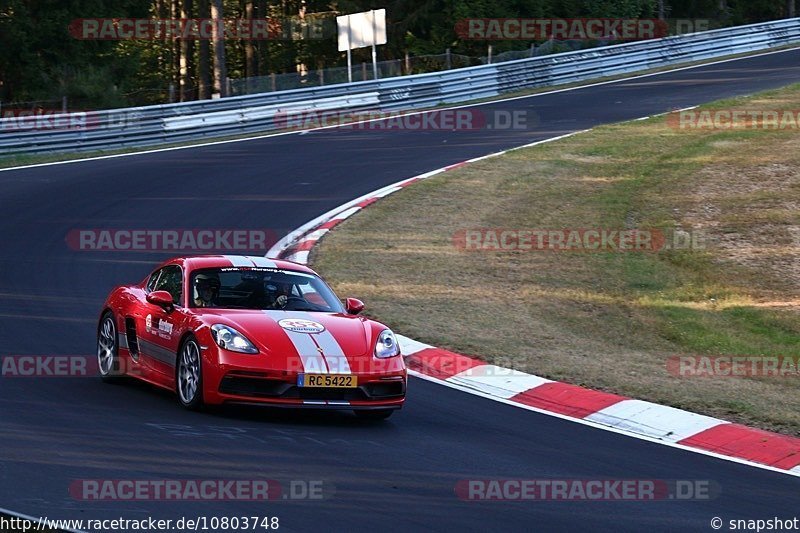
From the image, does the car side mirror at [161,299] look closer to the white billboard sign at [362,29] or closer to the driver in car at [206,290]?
the driver in car at [206,290]

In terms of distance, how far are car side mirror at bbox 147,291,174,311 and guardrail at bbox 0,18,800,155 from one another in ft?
53.0

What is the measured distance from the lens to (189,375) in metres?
8.69

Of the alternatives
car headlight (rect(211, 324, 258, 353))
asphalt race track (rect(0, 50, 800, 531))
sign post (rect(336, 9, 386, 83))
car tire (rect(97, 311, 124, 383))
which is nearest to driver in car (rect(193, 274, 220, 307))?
car headlight (rect(211, 324, 258, 353))

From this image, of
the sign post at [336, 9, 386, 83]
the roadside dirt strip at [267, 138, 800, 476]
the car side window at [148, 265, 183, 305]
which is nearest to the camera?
the roadside dirt strip at [267, 138, 800, 476]

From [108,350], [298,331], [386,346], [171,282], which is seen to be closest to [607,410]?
[386,346]

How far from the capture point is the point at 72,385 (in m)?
9.57

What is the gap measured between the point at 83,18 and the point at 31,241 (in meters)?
27.6

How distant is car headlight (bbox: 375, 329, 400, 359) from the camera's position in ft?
29.0

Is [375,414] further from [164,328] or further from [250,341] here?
[164,328]

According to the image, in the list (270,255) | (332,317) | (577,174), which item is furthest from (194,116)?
(332,317)

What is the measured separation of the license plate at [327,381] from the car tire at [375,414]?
304 mm

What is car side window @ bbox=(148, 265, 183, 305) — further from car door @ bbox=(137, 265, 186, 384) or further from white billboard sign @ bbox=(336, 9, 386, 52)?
white billboard sign @ bbox=(336, 9, 386, 52)

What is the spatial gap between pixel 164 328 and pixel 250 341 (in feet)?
3.62

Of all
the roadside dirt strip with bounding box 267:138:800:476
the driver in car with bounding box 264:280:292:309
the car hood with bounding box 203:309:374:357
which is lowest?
the roadside dirt strip with bounding box 267:138:800:476
